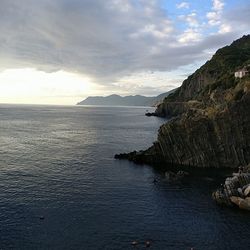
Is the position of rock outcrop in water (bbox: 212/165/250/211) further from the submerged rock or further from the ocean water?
the submerged rock

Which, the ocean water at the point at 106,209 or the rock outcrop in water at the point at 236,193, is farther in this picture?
the rock outcrop in water at the point at 236,193

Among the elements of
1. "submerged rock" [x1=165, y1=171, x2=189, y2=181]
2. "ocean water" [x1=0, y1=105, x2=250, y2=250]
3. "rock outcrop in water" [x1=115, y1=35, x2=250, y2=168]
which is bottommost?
"ocean water" [x1=0, y1=105, x2=250, y2=250]

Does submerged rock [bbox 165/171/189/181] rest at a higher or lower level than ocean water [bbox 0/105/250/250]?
higher

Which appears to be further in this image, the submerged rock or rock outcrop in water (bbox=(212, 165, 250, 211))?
the submerged rock

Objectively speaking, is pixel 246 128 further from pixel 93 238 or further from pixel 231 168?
pixel 93 238

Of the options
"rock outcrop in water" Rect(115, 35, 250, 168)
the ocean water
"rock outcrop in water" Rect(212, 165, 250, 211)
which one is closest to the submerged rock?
the ocean water

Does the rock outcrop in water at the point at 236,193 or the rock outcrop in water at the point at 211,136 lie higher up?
the rock outcrop in water at the point at 211,136

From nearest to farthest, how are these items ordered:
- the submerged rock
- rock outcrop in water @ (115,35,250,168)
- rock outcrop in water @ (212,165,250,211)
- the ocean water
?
the ocean water < rock outcrop in water @ (212,165,250,211) < the submerged rock < rock outcrop in water @ (115,35,250,168)

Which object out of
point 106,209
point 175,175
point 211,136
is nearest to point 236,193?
point 175,175

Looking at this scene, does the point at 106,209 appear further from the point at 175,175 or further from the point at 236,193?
the point at 175,175

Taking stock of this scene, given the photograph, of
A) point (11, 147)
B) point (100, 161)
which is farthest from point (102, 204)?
point (11, 147)

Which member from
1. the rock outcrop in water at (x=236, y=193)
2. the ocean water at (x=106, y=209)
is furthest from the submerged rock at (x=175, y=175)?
the rock outcrop in water at (x=236, y=193)

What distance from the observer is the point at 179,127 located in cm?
10162

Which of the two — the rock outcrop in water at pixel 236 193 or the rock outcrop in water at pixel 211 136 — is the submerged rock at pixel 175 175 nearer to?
the rock outcrop in water at pixel 211 136
